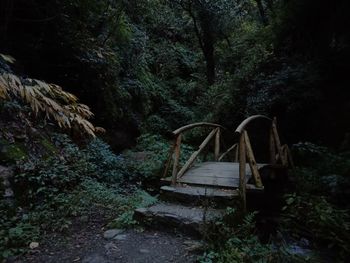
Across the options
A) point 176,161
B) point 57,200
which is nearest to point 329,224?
point 176,161

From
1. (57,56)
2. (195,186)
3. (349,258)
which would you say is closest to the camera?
(349,258)

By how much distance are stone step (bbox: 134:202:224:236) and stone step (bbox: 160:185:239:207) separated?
6.6 inches

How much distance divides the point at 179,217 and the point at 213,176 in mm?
1610

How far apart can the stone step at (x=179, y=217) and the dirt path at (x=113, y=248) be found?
0.13 metres

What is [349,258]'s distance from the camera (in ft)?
10.9

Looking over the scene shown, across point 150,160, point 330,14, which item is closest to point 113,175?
point 150,160

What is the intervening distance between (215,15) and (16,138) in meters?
11.0

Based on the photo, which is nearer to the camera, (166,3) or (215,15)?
(215,15)

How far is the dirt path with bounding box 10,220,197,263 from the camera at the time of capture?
3.49m

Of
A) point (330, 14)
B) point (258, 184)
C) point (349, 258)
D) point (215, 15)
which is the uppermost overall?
point (215, 15)

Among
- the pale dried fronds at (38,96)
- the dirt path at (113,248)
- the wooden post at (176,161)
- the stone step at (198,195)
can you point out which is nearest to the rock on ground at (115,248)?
the dirt path at (113,248)

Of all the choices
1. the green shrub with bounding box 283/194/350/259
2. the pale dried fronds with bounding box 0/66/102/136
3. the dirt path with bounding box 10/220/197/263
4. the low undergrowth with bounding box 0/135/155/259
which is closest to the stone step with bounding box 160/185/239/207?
the low undergrowth with bounding box 0/135/155/259

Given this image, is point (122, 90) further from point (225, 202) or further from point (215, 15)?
point (225, 202)

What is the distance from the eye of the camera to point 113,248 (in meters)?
3.72
